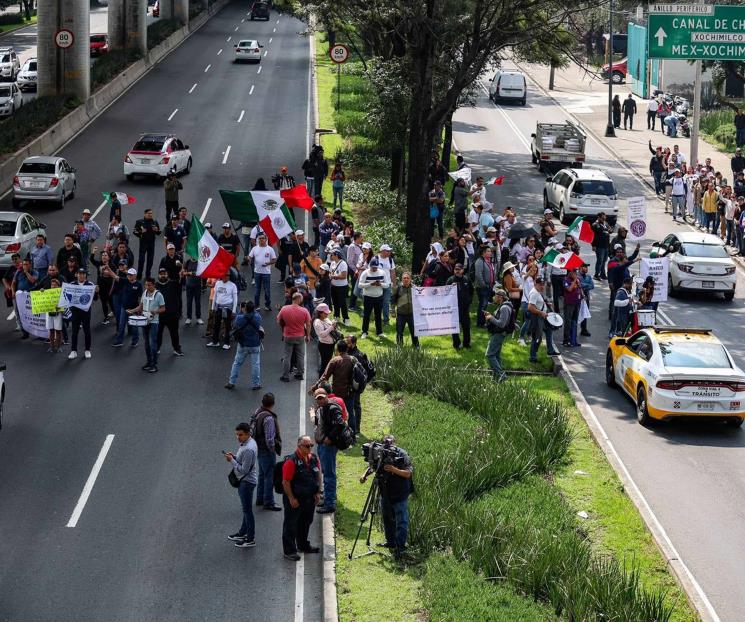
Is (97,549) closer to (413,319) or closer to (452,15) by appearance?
(413,319)

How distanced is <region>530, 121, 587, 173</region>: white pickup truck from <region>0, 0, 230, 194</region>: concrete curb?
699 inches

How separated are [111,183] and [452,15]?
13.4m

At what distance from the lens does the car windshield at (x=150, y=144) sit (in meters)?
40.6

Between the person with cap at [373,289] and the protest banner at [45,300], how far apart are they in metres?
5.88

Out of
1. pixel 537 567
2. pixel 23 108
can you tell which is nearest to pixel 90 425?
pixel 537 567

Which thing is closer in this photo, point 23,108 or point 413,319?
point 413,319

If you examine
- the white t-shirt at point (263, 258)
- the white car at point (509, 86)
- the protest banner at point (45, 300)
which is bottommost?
the protest banner at point (45, 300)

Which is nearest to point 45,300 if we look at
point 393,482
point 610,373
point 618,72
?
point 610,373

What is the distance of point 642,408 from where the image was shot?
70.9ft

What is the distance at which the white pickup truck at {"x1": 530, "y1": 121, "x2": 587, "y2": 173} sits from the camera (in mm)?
48188

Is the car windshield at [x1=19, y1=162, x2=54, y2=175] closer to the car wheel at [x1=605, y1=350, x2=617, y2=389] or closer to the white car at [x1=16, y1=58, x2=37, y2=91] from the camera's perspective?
the car wheel at [x1=605, y1=350, x2=617, y2=389]

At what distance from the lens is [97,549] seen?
614 inches

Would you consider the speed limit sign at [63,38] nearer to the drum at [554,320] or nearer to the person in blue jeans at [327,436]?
the drum at [554,320]

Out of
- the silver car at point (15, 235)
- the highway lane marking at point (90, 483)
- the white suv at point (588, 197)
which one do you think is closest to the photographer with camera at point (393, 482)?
the highway lane marking at point (90, 483)
